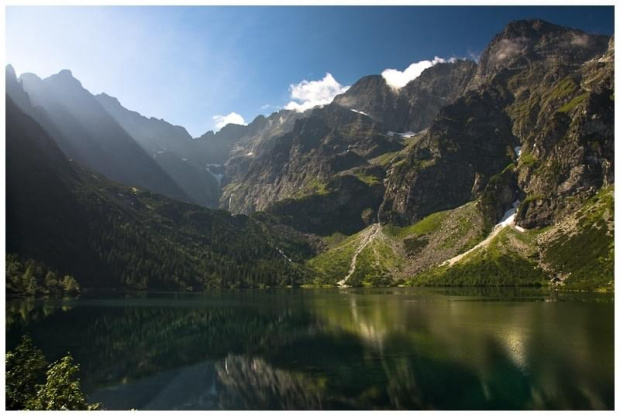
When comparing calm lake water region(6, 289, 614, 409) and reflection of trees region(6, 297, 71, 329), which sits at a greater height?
reflection of trees region(6, 297, 71, 329)

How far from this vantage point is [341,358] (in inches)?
2891

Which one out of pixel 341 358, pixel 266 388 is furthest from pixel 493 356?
pixel 266 388

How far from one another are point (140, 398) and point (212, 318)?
238 ft

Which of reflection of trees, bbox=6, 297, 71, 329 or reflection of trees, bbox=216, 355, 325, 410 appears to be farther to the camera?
reflection of trees, bbox=6, 297, 71, 329

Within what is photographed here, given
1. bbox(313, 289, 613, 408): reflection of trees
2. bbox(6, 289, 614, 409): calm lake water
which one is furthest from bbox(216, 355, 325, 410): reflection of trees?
bbox(313, 289, 613, 408): reflection of trees

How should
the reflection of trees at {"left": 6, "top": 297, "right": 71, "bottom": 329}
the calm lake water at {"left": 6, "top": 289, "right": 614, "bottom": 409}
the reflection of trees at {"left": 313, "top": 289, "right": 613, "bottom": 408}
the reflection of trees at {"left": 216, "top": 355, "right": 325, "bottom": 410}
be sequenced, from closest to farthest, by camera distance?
the reflection of trees at {"left": 313, "top": 289, "right": 613, "bottom": 408}
the calm lake water at {"left": 6, "top": 289, "right": 614, "bottom": 409}
the reflection of trees at {"left": 216, "top": 355, "right": 325, "bottom": 410}
the reflection of trees at {"left": 6, "top": 297, "right": 71, "bottom": 329}

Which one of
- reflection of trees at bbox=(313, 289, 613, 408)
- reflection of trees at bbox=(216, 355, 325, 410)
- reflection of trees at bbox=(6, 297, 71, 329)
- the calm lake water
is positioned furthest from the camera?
reflection of trees at bbox=(6, 297, 71, 329)

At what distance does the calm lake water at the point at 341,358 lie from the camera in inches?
2094

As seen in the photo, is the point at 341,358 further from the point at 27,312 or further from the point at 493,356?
the point at 27,312

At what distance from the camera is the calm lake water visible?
175 ft

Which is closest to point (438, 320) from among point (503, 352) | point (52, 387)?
point (503, 352)

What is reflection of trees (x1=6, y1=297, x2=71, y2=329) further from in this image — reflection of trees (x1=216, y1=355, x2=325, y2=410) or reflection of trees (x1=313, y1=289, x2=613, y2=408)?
reflection of trees (x1=313, y1=289, x2=613, y2=408)

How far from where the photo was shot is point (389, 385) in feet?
184

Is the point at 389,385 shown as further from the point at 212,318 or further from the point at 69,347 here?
the point at 212,318
